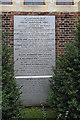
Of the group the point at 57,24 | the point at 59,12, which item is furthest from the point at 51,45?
the point at 59,12

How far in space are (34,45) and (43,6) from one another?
1.47m

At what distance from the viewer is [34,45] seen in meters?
6.51

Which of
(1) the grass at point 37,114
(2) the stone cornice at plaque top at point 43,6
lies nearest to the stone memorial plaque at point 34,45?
(2) the stone cornice at plaque top at point 43,6

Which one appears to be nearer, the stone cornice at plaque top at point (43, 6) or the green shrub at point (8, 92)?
the green shrub at point (8, 92)

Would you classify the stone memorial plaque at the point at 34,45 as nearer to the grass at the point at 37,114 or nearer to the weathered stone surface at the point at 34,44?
the weathered stone surface at the point at 34,44

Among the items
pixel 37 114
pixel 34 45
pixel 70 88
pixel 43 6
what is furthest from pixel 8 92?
pixel 43 6

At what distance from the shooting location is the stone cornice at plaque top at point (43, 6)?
656 centimetres

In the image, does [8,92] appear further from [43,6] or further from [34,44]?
[43,6]

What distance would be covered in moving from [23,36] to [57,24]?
1.30m

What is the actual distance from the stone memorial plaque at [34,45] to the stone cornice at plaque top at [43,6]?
0.32 meters

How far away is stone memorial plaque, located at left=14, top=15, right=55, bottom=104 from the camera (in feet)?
21.2

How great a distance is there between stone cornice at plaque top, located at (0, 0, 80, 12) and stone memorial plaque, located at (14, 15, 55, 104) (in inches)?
12.4

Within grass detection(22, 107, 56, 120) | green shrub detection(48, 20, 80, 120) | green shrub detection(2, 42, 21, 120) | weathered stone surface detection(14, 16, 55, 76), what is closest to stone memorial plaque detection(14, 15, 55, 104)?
weathered stone surface detection(14, 16, 55, 76)

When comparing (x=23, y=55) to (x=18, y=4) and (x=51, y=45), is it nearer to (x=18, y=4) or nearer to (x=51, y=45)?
(x=51, y=45)
